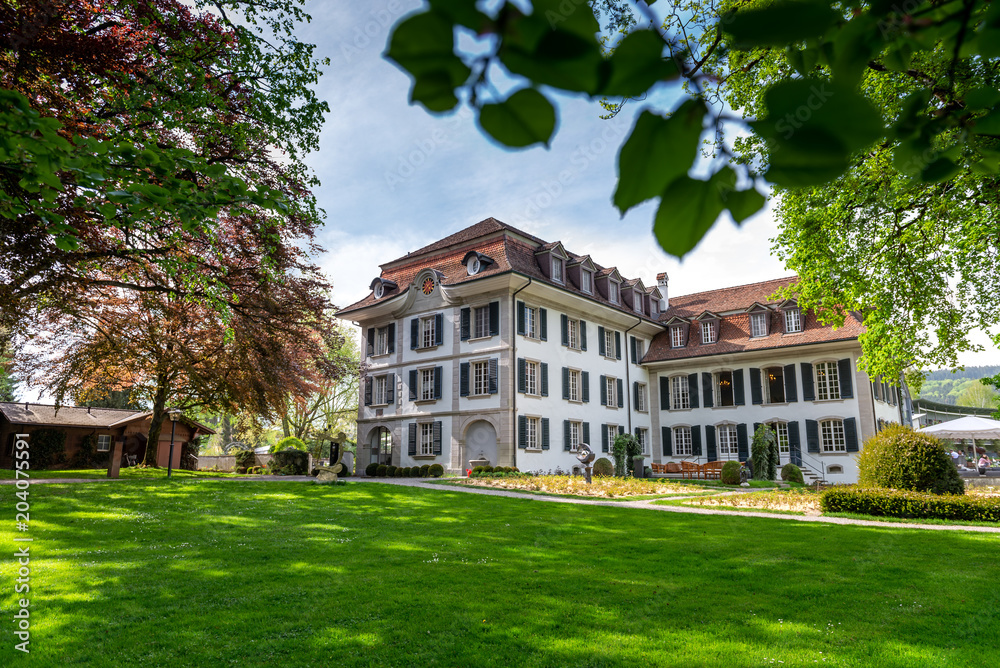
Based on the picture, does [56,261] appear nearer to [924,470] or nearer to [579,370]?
[924,470]

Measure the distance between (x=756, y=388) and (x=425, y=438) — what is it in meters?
16.4

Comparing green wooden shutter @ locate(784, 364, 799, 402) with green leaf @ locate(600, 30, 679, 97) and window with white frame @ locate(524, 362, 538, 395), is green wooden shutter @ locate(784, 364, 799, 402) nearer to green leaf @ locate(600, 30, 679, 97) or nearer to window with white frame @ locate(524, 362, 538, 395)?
window with white frame @ locate(524, 362, 538, 395)

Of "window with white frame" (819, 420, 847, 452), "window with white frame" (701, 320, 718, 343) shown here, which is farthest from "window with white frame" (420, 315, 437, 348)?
"window with white frame" (819, 420, 847, 452)

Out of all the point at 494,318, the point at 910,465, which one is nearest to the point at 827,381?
the point at 910,465

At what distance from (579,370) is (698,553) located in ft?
69.0

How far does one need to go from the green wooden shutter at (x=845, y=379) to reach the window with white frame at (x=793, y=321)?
9.01 feet

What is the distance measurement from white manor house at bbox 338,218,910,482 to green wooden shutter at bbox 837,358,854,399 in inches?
1.8

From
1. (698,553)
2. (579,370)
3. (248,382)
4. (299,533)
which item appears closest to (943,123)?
(698,553)

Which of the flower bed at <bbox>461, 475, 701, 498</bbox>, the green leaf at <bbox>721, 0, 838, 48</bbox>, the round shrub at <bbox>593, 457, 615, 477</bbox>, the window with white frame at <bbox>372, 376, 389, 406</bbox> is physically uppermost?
the window with white frame at <bbox>372, 376, 389, 406</bbox>

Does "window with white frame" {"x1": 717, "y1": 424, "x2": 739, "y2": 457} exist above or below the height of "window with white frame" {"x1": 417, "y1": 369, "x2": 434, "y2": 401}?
below

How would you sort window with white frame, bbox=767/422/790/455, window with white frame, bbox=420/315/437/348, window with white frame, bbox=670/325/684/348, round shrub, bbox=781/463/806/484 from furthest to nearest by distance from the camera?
window with white frame, bbox=670/325/684/348
window with white frame, bbox=767/422/790/455
window with white frame, bbox=420/315/437/348
round shrub, bbox=781/463/806/484

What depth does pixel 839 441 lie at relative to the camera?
27.9 meters

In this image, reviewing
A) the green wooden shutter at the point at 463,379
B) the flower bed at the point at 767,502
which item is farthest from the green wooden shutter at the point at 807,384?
the green wooden shutter at the point at 463,379

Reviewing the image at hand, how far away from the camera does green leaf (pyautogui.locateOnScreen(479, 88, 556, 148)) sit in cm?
81
